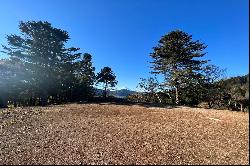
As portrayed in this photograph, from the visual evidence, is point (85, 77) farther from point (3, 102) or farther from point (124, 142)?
point (124, 142)

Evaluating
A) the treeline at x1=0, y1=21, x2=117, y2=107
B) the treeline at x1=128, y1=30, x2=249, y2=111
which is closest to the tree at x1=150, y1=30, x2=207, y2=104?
the treeline at x1=128, y1=30, x2=249, y2=111

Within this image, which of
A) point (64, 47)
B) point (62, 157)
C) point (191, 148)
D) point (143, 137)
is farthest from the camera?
point (64, 47)

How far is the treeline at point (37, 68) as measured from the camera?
27062 millimetres

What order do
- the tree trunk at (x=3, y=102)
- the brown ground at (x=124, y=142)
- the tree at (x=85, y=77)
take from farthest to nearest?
the tree at (x=85, y=77), the tree trunk at (x=3, y=102), the brown ground at (x=124, y=142)

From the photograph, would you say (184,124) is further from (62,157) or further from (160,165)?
(62,157)

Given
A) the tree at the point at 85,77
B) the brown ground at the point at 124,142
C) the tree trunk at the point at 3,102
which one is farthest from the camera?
the tree at the point at 85,77

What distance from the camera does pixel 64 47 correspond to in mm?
29641

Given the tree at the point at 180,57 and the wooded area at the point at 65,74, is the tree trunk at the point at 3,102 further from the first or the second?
the tree at the point at 180,57

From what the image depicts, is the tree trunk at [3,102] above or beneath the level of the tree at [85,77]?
beneath

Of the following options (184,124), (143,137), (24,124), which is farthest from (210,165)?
(24,124)

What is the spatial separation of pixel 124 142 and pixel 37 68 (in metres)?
20.3

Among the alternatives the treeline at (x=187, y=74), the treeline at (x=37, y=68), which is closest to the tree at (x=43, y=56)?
the treeline at (x=37, y=68)

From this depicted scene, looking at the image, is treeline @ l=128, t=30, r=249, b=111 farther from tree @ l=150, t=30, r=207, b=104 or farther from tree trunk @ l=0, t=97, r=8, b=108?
tree trunk @ l=0, t=97, r=8, b=108

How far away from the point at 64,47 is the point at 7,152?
22.0 m
